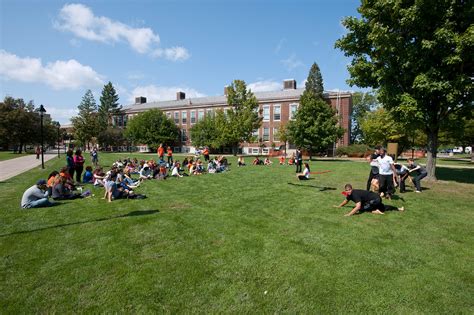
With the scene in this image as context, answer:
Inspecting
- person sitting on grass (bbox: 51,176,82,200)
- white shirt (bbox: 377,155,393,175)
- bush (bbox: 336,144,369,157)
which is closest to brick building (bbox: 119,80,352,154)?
bush (bbox: 336,144,369,157)

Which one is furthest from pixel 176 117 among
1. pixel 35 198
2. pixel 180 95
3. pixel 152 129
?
pixel 35 198

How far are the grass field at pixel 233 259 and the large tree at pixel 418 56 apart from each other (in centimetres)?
625

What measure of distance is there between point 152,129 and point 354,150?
41427 millimetres

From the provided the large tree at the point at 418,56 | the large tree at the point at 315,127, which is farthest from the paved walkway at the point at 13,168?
the large tree at the point at 315,127

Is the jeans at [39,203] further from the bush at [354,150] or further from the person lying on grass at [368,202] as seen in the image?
the bush at [354,150]

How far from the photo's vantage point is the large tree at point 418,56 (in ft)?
38.8

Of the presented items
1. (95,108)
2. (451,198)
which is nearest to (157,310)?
(451,198)

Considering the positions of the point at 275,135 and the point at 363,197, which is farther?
the point at 275,135

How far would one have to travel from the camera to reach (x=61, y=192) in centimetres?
988

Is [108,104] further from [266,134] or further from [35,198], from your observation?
[35,198]

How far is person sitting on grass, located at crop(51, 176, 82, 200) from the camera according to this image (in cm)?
984

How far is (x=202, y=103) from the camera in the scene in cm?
6362

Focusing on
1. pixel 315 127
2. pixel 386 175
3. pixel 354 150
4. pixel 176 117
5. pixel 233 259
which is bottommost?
pixel 233 259

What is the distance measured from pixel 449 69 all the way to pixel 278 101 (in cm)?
4297
